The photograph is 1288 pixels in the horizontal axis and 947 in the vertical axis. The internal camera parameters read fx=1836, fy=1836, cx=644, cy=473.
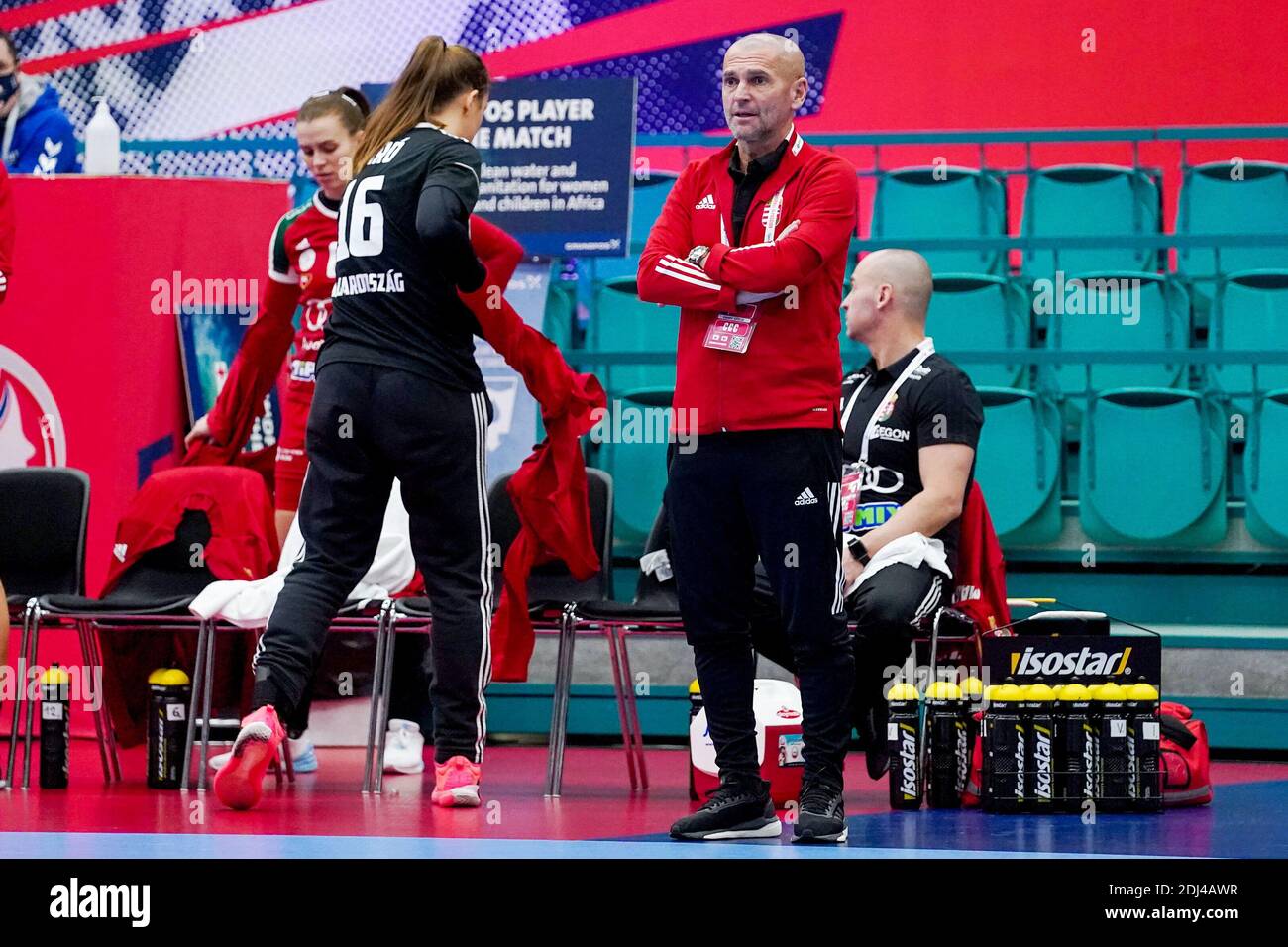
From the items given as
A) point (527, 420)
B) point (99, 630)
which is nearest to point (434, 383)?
point (99, 630)

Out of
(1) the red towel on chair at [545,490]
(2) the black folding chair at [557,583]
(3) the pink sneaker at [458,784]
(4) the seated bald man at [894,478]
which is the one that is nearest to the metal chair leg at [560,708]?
(2) the black folding chair at [557,583]

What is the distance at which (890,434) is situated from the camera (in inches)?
200

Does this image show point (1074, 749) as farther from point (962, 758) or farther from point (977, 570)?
point (977, 570)

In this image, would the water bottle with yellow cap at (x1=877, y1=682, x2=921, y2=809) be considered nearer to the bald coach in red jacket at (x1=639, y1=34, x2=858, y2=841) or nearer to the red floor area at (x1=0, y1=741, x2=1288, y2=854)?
the red floor area at (x1=0, y1=741, x2=1288, y2=854)

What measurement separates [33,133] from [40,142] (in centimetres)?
5

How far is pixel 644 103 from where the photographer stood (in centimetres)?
949

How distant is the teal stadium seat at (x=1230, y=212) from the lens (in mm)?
7961

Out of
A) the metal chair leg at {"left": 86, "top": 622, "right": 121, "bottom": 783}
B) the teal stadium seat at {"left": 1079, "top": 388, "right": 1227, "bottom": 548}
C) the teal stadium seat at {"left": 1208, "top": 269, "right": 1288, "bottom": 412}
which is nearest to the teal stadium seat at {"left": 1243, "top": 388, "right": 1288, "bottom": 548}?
the teal stadium seat at {"left": 1079, "top": 388, "right": 1227, "bottom": 548}

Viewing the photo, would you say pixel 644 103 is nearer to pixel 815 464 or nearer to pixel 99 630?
pixel 99 630

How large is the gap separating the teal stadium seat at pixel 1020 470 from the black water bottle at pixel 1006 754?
1924 millimetres

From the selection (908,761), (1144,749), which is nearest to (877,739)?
(908,761)

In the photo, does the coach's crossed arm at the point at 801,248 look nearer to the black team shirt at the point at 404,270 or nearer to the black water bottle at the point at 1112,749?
the black team shirt at the point at 404,270

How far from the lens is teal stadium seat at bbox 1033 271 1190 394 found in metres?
7.18

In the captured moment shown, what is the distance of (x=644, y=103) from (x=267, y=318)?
4139 millimetres
